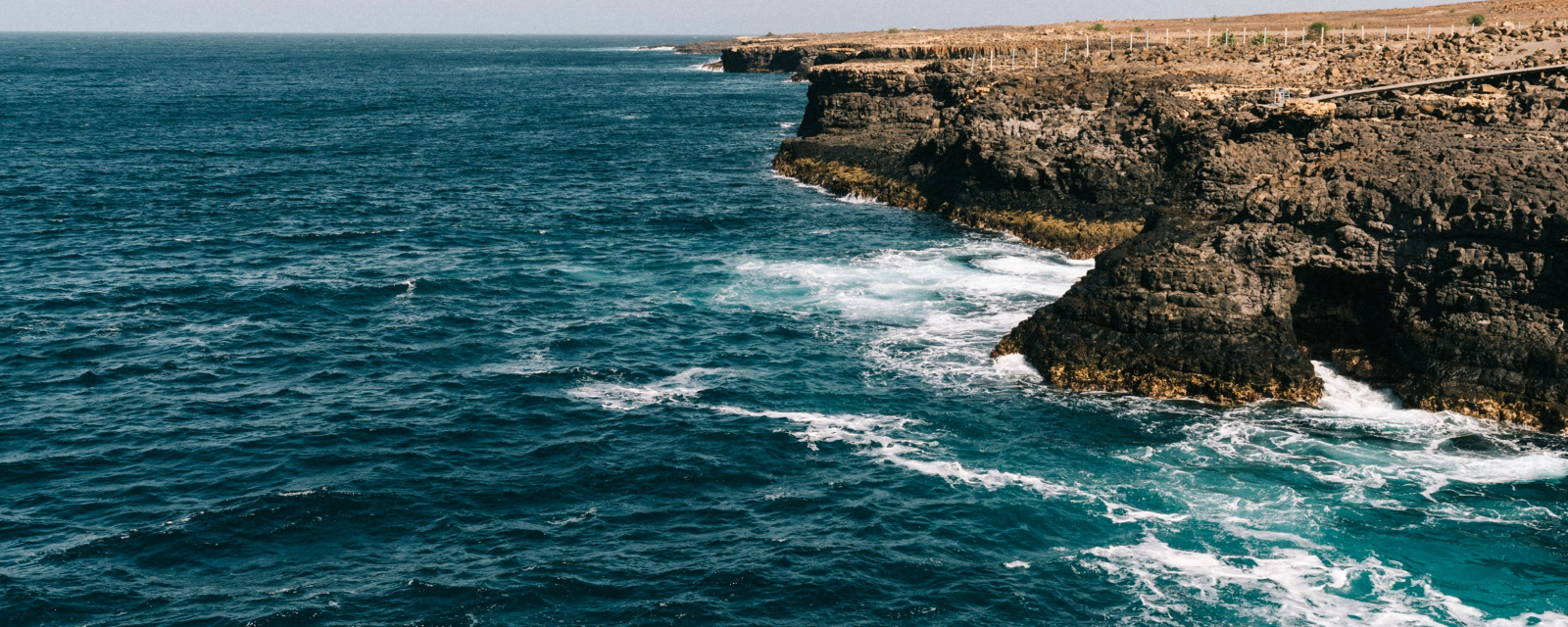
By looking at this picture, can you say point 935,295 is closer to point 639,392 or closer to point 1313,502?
point 639,392

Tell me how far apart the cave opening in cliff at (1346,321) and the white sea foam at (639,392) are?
22.2 meters

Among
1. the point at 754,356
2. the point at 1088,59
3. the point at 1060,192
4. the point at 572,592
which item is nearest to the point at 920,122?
the point at 1088,59

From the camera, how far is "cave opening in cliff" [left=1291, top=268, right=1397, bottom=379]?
42.2 metres

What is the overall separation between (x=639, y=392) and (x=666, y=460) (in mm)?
6995

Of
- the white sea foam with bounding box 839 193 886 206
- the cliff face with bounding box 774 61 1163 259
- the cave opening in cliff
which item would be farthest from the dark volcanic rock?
the white sea foam with bounding box 839 193 886 206

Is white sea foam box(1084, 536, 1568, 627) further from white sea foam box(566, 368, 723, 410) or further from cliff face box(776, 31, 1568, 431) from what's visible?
white sea foam box(566, 368, 723, 410)

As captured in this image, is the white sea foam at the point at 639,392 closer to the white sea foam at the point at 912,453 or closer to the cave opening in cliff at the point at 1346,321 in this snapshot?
the white sea foam at the point at 912,453

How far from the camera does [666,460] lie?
126 ft

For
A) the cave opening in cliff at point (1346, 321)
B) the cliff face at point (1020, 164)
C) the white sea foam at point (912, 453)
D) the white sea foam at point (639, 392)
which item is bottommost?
the white sea foam at point (912, 453)

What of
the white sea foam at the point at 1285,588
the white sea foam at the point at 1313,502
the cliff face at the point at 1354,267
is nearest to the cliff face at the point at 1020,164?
the cliff face at the point at 1354,267

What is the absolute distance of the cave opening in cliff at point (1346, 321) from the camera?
42219 millimetres

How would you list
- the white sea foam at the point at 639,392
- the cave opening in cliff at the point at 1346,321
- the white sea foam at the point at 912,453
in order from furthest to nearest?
the white sea foam at the point at 639,392 → the cave opening in cliff at the point at 1346,321 → the white sea foam at the point at 912,453

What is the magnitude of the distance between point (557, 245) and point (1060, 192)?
1157 inches

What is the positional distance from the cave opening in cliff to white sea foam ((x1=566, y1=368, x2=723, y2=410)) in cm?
2219
